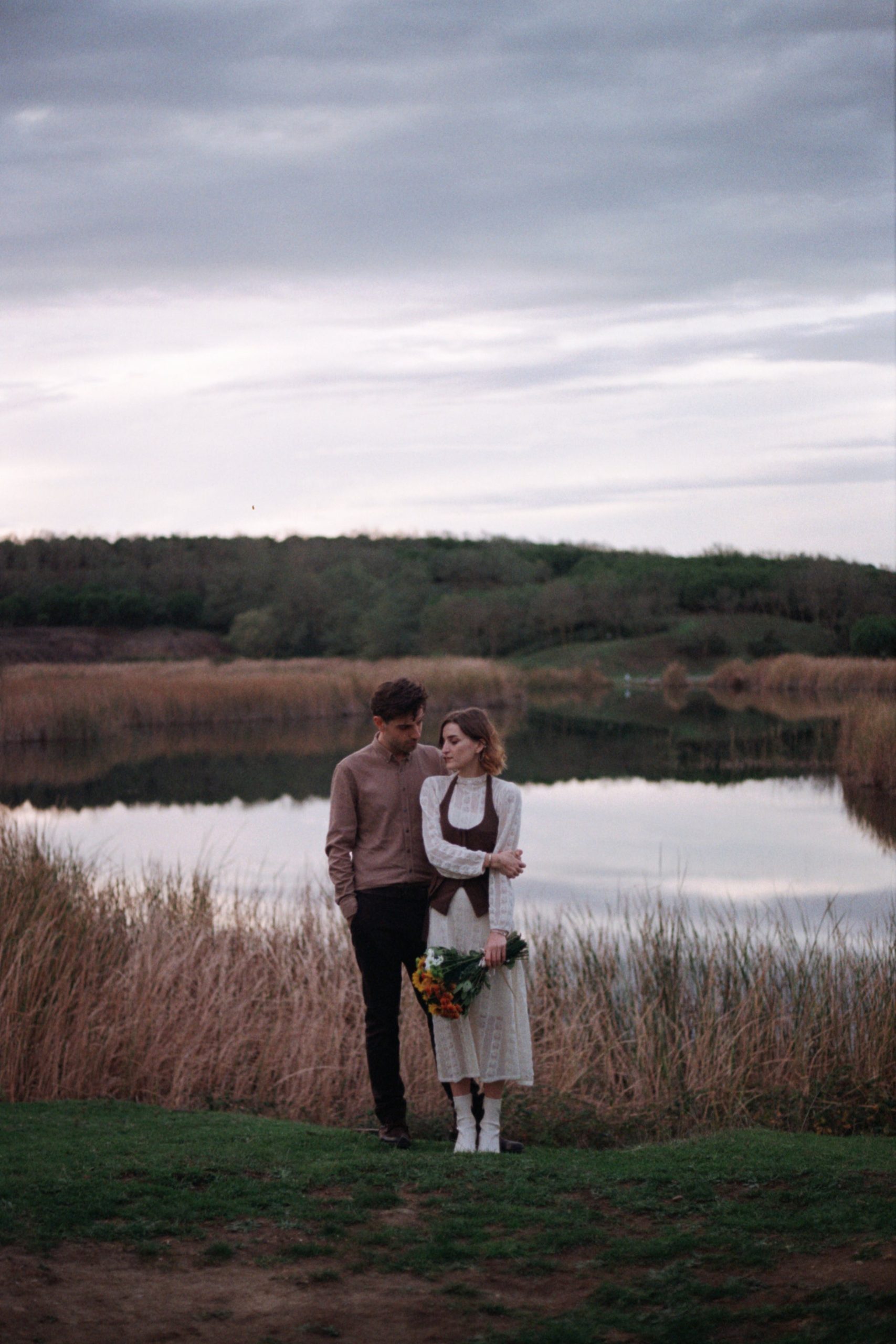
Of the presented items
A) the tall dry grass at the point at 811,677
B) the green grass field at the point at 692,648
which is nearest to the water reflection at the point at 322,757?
the tall dry grass at the point at 811,677

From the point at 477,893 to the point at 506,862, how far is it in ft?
0.63

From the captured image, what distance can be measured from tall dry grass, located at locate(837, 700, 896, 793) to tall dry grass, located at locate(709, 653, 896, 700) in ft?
65.6

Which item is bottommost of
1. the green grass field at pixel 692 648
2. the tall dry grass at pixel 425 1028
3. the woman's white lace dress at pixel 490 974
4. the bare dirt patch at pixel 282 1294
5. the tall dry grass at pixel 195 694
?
the tall dry grass at pixel 425 1028

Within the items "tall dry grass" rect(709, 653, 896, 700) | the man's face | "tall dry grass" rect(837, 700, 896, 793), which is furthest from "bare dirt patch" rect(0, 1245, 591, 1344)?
"tall dry grass" rect(709, 653, 896, 700)

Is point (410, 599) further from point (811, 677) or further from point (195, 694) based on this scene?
point (195, 694)

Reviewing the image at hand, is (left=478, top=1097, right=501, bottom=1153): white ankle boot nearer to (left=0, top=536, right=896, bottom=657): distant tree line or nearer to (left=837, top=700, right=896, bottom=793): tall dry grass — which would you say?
(left=837, top=700, right=896, bottom=793): tall dry grass

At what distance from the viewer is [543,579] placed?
91.8m

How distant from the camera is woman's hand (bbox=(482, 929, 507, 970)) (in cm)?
475

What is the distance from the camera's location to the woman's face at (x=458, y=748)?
482 cm

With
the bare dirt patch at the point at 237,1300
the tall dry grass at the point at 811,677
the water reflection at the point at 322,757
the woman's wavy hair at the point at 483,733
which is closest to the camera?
the bare dirt patch at the point at 237,1300

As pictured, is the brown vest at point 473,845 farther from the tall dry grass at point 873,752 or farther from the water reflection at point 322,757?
the water reflection at point 322,757

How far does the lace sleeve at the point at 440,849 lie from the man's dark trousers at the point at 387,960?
21cm

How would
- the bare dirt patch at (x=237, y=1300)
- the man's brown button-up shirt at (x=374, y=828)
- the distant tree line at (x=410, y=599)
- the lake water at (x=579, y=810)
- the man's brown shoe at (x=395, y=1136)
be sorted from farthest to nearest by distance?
the distant tree line at (x=410, y=599), the lake water at (x=579, y=810), the man's brown shoe at (x=395, y=1136), the man's brown button-up shirt at (x=374, y=828), the bare dirt patch at (x=237, y=1300)

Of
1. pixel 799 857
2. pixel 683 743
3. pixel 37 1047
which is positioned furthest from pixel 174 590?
pixel 37 1047
